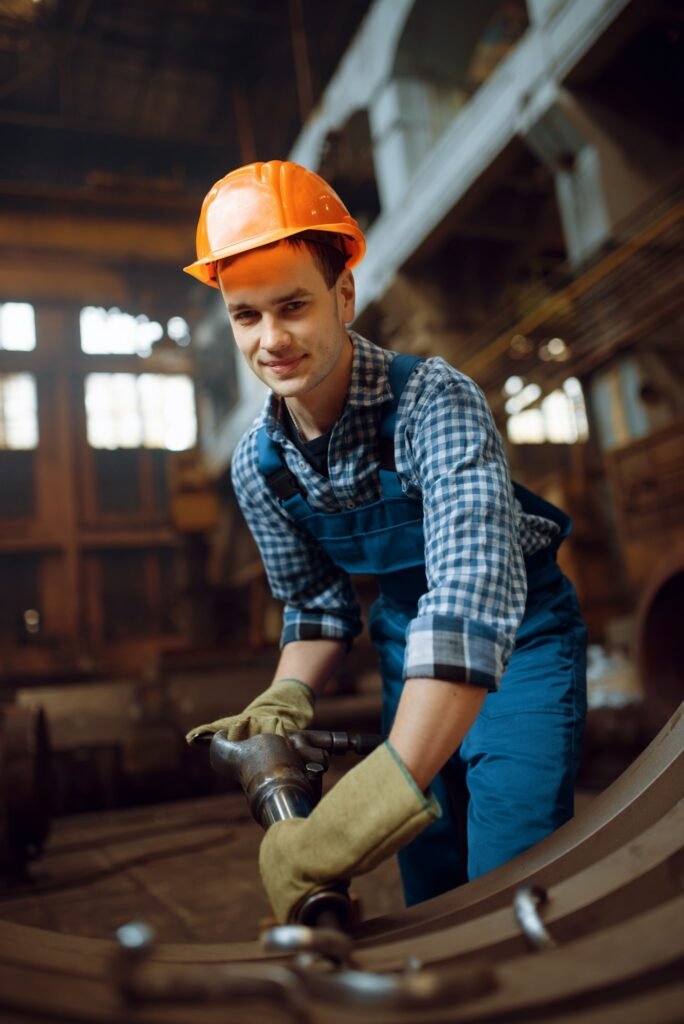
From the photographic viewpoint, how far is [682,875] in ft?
3.51

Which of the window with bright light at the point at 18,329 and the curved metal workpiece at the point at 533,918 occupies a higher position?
the window with bright light at the point at 18,329

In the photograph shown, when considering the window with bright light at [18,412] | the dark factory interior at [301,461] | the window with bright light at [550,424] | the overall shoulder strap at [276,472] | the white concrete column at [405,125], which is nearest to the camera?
the dark factory interior at [301,461]

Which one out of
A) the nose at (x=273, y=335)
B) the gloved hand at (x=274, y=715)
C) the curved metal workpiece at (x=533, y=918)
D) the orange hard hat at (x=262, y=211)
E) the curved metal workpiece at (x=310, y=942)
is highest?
the orange hard hat at (x=262, y=211)

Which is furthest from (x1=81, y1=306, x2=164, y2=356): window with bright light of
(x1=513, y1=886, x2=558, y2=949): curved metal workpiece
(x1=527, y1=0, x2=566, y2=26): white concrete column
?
(x1=513, y1=886, x2=558, y2=949): curved metal workpiece

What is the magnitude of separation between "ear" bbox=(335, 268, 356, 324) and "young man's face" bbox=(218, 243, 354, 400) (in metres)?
0.07

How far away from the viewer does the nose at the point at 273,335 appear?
1412 millimetres

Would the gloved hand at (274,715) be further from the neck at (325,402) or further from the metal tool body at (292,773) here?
the neck at (325,402)

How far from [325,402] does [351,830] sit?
84 centimetres

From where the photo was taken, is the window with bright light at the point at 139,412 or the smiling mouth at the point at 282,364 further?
the window with bright light at the point at 139,412

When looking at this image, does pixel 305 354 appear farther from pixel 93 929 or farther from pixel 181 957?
pixel 93 929

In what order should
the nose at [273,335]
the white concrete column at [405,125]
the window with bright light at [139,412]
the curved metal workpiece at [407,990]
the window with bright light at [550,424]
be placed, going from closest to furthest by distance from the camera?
the curved metal workpiece at [407,990]
the nose at [273,335]
the white concrete column at [405,125]
the window with bright light at [550,424]
the window with bright light at [139,412]

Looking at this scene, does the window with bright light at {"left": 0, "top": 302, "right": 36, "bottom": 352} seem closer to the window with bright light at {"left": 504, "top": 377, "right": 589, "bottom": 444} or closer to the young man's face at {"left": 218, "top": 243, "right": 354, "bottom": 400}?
the window with bright light at {"left": 504, "top": 377, "right": 589, "bottom": 444}

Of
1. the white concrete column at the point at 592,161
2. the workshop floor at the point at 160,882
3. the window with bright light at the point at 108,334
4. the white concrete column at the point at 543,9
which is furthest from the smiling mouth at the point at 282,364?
the window with bright light at the point at 108,334

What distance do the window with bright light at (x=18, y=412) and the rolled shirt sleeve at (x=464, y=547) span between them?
14411 mm
